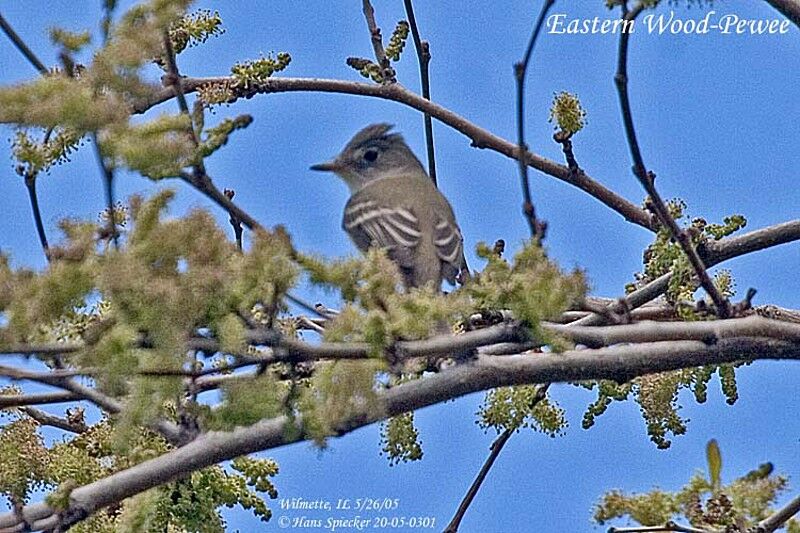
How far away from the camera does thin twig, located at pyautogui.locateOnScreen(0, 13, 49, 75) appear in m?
2.14

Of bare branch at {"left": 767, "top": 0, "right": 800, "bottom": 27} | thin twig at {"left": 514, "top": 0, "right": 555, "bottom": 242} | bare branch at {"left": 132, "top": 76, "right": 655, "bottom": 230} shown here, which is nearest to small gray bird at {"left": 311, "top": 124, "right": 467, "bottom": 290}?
bare branch at {"left": 132, "top": 76, "right": 655, "bottom": 230}

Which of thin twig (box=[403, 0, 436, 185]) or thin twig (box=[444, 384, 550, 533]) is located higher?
thin twig (box=[403, 0, 436, 185])

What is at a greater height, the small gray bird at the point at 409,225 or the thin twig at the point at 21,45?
the small gray bird at the point at 409,225

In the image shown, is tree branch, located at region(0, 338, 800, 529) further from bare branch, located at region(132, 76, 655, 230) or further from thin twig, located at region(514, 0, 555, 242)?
bare branch, located at region(132, 76, 655, 230)

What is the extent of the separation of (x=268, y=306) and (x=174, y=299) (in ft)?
0.59

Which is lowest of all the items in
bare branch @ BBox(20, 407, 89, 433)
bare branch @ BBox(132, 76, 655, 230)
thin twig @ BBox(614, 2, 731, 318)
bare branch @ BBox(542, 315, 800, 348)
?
bare branch @ BBox(542, 315, 800, 348)

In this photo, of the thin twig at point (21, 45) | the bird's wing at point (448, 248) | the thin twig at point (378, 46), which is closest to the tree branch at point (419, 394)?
the thin twig at point (21, 45)

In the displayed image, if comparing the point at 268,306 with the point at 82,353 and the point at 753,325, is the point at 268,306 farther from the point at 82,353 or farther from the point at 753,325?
the point at 753,325

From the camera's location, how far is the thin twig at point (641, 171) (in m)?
1.88

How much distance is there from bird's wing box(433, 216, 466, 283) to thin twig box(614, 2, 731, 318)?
710 millimetres

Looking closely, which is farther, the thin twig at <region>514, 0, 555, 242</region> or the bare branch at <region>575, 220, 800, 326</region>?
the bare branch at <region>575, 220, 800, 326</region>

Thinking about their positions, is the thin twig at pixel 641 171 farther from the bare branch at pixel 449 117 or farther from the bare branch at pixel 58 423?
the bare branch at pixel 58 423

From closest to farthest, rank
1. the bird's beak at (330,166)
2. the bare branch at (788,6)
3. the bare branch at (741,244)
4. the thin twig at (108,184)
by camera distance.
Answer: the thin twig at (108,184) → the bare branch at (788,6) → the bare branch at (741,244) → the bird's beak at (330,166)

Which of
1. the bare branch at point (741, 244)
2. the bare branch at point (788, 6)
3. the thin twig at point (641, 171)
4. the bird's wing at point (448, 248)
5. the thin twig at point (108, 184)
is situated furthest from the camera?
the bird's wing at point (448, 248)
